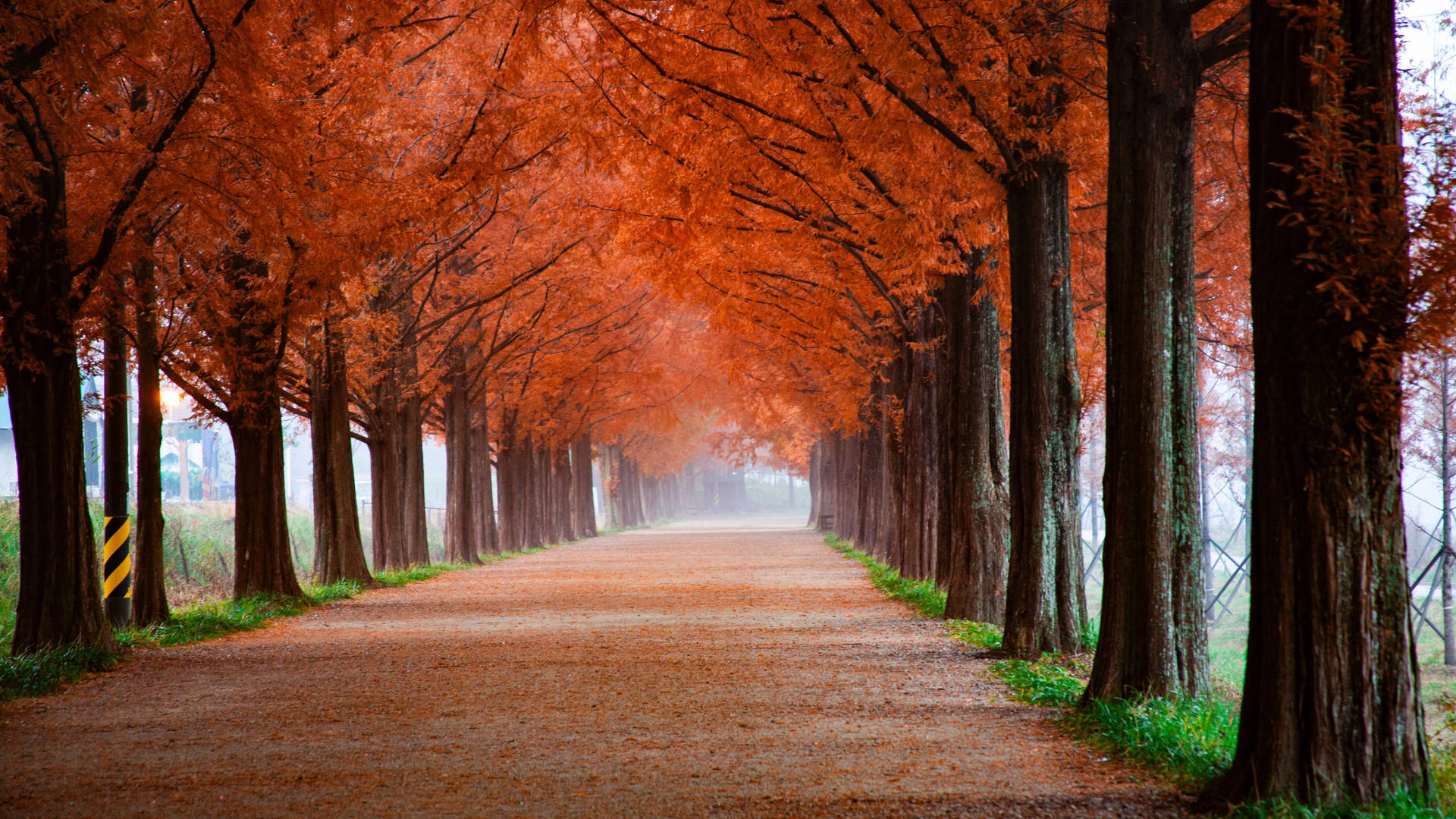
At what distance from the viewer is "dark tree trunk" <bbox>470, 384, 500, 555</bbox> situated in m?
25.4

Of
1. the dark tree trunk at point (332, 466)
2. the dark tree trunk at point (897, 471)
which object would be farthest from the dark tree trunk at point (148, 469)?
the dark tree trunk at point (897, 471)

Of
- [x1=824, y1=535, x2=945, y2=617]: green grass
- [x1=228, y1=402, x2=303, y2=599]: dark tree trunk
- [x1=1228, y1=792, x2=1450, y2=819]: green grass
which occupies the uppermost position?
[x1=228, y1=402, x2=303, y2=599]: dark tree trunk

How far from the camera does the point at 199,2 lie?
27.0 feet

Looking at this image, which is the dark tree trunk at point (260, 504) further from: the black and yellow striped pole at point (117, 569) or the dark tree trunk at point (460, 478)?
the dark tree trunk at point (460, 478)

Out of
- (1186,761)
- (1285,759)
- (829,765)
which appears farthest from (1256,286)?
(829,765)

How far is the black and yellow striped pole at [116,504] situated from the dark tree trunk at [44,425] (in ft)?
6.92

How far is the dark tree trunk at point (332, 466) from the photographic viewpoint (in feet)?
50.2

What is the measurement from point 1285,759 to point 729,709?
11.3ft

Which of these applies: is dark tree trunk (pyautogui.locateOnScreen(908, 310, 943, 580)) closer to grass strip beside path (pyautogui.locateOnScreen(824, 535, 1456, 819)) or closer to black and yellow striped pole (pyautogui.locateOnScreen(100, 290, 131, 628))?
grass strip beside path (pyautogui.locateOnScreen(824, 535, 1456, 819))

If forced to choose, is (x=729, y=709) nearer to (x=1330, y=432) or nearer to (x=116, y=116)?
(x=1330, y=432)

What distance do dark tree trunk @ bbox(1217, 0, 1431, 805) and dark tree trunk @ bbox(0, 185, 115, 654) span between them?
27.7 feet

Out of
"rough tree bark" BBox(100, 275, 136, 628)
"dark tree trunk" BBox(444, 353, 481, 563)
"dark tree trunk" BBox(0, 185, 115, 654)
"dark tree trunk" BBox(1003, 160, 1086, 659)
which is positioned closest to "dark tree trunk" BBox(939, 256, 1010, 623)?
"dark tree trunk" BBox(1003, 160, 1086, 659)

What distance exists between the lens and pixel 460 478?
23047 millimetres

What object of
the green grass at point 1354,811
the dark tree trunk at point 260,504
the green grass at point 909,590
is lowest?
the green grass at point 909,590
